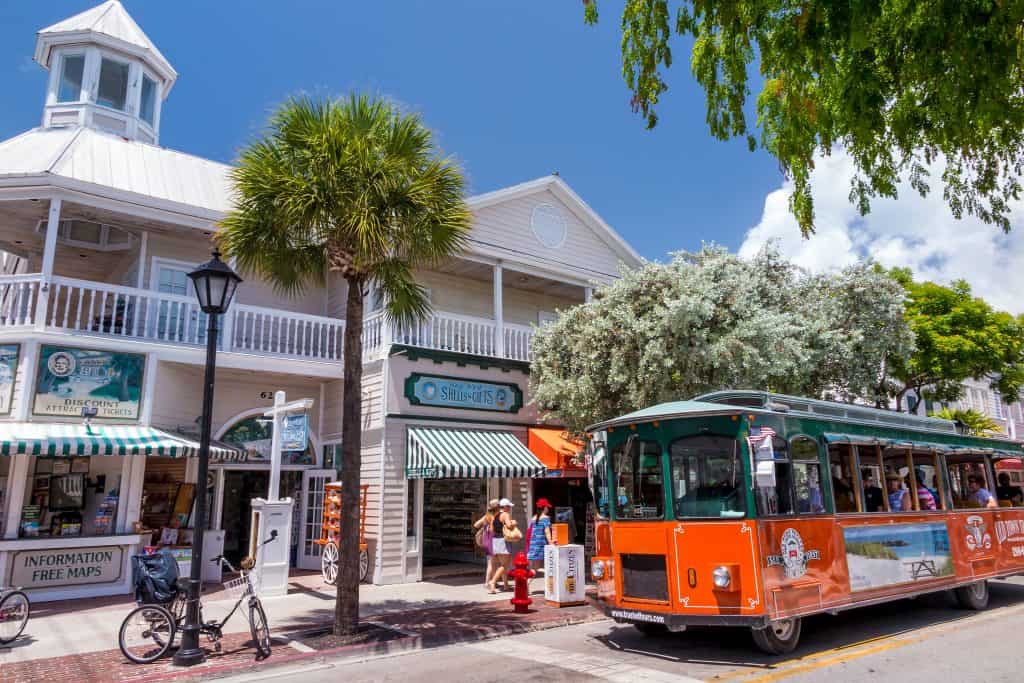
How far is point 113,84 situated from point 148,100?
976 millimetres

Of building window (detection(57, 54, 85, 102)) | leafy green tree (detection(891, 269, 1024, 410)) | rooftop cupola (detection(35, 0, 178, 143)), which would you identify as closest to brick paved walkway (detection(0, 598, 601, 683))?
rooftop cupola (detection(35, 0, 178, 143))

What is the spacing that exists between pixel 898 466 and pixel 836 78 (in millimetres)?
7065

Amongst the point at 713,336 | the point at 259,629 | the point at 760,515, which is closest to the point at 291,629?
the point at 259,629

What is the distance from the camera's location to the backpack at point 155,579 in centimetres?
848

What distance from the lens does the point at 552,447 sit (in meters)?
A: 16.2

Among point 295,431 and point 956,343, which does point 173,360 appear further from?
point 956,343

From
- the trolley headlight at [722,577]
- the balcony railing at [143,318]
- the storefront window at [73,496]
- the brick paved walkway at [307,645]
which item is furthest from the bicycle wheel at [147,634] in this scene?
the balcony railing at [143,318]

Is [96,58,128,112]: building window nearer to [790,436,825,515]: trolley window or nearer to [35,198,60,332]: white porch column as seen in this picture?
[35,198,60,332]: white porch column

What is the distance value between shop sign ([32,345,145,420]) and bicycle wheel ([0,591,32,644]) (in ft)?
14.8

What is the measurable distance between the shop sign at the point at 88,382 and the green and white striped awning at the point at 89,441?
330 millimetres

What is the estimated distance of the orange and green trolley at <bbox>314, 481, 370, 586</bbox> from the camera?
1429cm

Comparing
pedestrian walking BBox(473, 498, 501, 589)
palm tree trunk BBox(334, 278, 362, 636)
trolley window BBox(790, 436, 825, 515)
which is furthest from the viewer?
pedestrian walking BBox(473, 498, 501, 589)

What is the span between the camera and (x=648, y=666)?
7.88m

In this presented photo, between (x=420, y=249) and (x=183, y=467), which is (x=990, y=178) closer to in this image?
(x=420, y=249)
